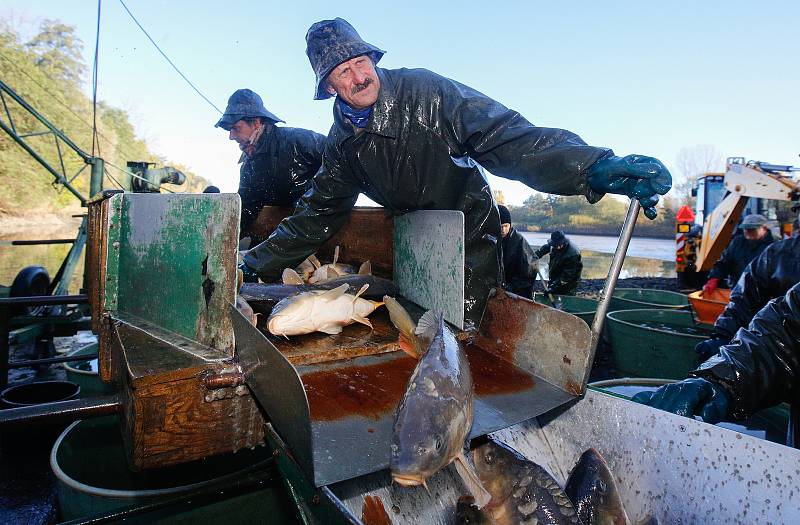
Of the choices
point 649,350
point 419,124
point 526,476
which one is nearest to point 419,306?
point 419,124

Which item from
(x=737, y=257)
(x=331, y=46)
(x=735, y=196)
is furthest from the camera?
(x=735, y=196)

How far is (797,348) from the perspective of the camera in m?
2.39

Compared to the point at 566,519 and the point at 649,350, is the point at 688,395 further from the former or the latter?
the point at 649,350

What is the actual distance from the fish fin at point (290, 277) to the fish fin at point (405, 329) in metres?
1.10

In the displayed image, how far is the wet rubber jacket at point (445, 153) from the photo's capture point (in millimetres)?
2645

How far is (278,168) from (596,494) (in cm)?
473

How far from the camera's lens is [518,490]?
1.74m

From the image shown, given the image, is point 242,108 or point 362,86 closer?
point 362,86

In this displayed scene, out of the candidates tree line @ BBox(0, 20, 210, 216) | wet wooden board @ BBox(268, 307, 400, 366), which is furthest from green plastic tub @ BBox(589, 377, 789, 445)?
tree line @ BBox(0, 20, 210, 216)

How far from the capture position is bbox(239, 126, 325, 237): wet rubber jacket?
547 centimetres

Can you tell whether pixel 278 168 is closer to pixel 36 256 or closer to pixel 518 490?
pixel 518 490

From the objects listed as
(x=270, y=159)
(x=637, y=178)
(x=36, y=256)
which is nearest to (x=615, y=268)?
(x=637, y=178)

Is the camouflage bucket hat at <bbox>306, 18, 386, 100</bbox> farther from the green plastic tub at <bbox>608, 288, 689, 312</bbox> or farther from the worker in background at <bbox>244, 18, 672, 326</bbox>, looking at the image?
the green plastic tub at <bbox>608, 288, 689, 312</bbox>

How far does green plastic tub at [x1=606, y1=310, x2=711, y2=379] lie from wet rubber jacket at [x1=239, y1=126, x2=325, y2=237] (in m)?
4.12
